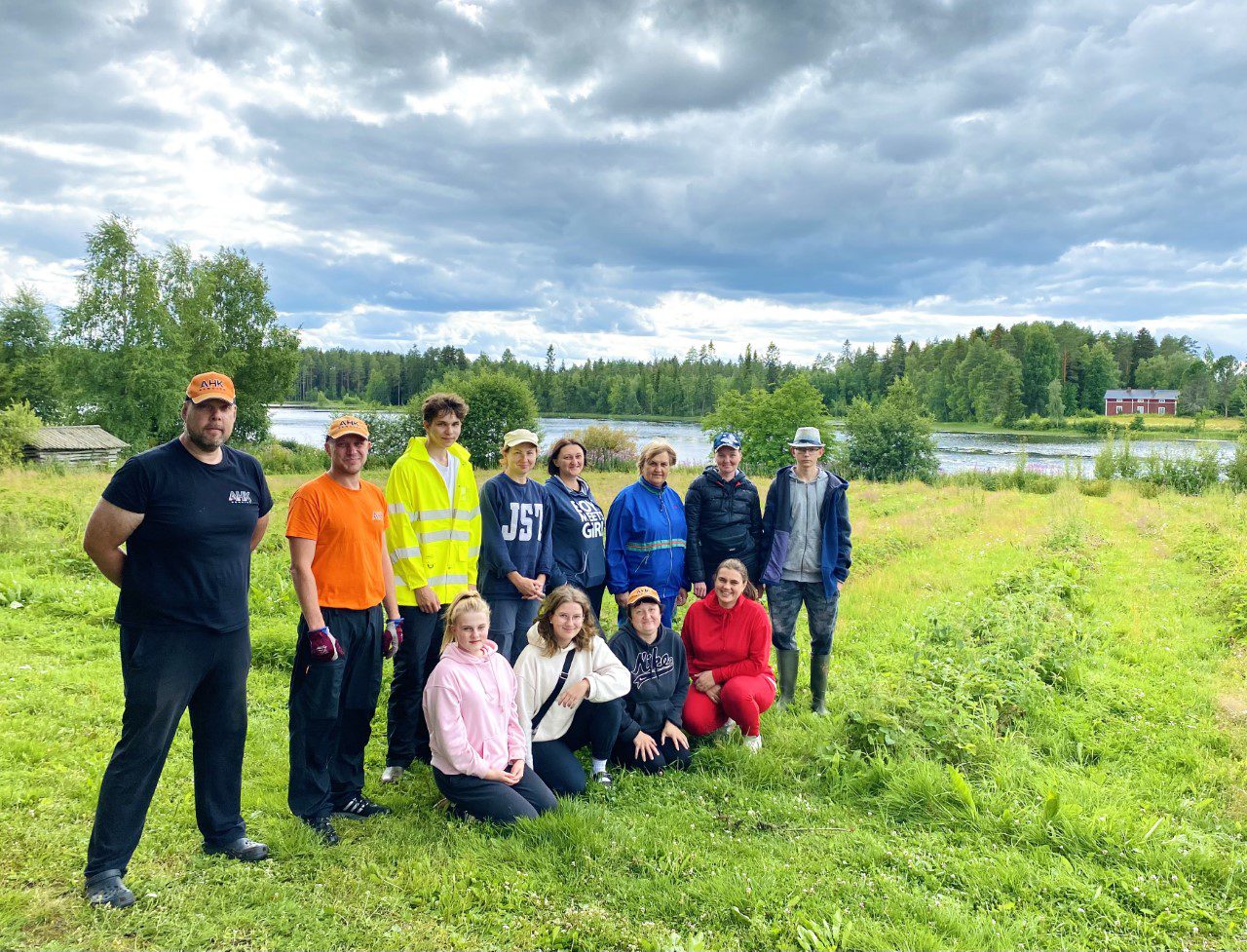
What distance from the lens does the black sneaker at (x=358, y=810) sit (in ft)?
13.3

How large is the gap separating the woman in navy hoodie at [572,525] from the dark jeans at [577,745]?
90cm

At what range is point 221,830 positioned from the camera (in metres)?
3.59

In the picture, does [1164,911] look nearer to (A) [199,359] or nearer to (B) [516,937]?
(B) [516,937]

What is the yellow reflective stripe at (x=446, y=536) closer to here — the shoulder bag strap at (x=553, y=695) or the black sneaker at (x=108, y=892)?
the shoulder bag strap at (x=553, y=695)

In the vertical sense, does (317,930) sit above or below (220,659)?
below

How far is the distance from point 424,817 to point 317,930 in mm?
1003

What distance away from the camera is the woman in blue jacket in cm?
552

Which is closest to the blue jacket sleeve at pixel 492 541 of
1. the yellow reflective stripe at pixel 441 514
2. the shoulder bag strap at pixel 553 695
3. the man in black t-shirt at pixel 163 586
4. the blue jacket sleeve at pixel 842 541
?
the yellow reflective stripe at pixel 441 514

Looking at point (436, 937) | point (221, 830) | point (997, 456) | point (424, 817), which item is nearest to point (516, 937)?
point (436, 937)

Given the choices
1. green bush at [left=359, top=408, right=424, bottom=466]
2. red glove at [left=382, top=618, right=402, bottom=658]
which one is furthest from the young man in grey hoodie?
green bush at [left=359, top=408, right=424, bottom=466]

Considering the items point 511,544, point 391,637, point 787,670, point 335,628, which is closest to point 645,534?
point 511,544

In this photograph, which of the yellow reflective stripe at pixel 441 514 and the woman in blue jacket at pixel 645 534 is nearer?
the yellow reflective stripe at pixel 441 514

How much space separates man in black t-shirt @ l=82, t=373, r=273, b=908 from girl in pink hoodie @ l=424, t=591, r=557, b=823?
111 cm

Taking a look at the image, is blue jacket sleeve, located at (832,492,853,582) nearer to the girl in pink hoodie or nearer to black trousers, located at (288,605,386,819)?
the girl in pink hoodie
